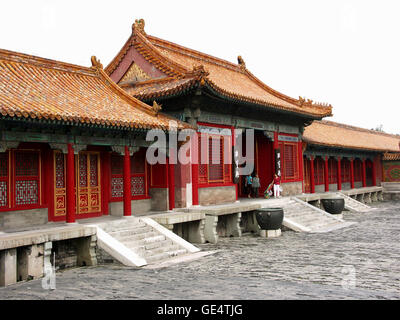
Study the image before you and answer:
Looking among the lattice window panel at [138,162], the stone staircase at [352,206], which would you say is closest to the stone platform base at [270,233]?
the lattice window panel at [138,162]

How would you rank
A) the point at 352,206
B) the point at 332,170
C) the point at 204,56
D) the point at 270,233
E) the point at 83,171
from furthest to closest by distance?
the point at 332,170, the point at 352,206, the point at 204,56, the point at 270,233, the point at 83,171

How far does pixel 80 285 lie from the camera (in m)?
7.72

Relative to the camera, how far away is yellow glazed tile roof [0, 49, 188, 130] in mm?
9508

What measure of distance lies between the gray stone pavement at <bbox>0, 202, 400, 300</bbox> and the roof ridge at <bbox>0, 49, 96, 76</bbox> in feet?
19.7

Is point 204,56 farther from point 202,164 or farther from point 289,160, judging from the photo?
point 202,164

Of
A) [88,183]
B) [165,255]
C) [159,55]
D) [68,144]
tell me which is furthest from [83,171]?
[159,55]

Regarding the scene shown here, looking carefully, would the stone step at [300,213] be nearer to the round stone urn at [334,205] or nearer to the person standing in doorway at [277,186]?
the round stone urn at [334,205]

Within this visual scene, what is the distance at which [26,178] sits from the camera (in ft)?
35.6

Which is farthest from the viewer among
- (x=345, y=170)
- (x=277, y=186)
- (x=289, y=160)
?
(x=345, y=170)

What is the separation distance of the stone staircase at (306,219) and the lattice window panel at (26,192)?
8025mm

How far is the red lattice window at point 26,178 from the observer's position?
1066 centimetres

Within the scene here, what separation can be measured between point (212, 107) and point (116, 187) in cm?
412
